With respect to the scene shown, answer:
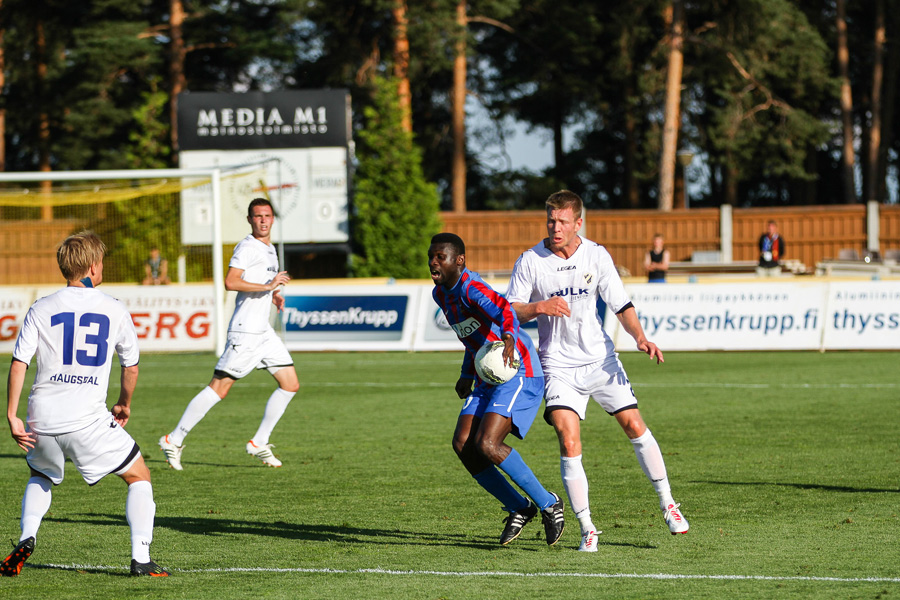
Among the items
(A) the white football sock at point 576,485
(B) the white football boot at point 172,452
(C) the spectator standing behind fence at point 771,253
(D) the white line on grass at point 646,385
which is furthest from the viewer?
(C) the spectator standing behind fence at point 771,253

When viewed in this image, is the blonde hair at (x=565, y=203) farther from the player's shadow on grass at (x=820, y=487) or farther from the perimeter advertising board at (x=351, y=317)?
the perimeter advertising board at (x=351, y=317)

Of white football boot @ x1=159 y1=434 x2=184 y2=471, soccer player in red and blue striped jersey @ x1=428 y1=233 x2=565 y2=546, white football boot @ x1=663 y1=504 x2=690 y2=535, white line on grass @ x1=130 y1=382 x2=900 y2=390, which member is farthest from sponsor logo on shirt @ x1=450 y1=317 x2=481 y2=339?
white line on grass @ x1=130 y1=382 x2=900 y2=390

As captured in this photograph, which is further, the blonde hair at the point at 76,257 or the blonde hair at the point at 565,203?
the blonde hair at the point at 565,203

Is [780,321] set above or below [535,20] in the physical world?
below

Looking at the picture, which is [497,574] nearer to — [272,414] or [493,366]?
[493,366]

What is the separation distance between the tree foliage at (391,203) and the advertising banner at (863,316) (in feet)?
49.5

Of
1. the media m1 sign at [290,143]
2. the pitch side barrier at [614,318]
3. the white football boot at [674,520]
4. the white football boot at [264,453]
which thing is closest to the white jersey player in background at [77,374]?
the white football boot at [674,520]

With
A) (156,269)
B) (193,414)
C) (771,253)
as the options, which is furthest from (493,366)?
(771,253)

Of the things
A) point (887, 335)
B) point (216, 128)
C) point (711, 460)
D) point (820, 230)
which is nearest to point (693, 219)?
point (820, 230)

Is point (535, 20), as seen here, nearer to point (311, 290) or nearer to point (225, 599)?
point (311, 290)

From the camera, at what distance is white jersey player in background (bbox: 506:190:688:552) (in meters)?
6.09

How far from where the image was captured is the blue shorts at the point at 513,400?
608 cm

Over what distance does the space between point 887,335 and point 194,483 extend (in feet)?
45.1

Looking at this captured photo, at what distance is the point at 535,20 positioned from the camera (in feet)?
151
